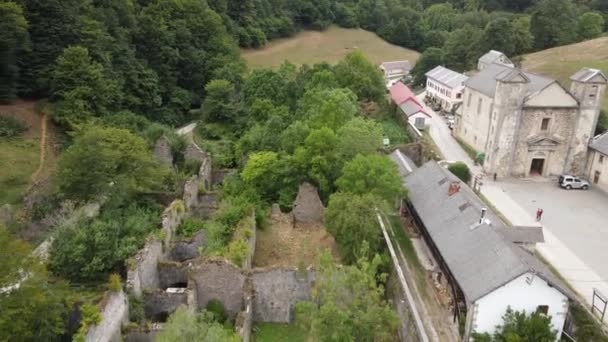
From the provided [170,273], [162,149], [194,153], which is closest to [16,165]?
[162,149]

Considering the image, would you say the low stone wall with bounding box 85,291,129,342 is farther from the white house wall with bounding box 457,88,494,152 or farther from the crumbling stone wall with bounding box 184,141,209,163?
the white house wall with bounding box 457,88,494,152

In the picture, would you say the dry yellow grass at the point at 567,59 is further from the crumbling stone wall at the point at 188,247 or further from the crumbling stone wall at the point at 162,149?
the crumbling stone wall at the point at 188,247

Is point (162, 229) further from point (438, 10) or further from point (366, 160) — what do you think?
point (438, 10)

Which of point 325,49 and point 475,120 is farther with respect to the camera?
point 325,49

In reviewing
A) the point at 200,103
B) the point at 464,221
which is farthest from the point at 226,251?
the point at 200,103

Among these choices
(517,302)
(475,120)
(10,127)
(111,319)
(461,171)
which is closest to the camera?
(517,302)

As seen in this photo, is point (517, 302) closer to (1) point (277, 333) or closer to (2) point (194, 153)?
(1) point (277, 333)
